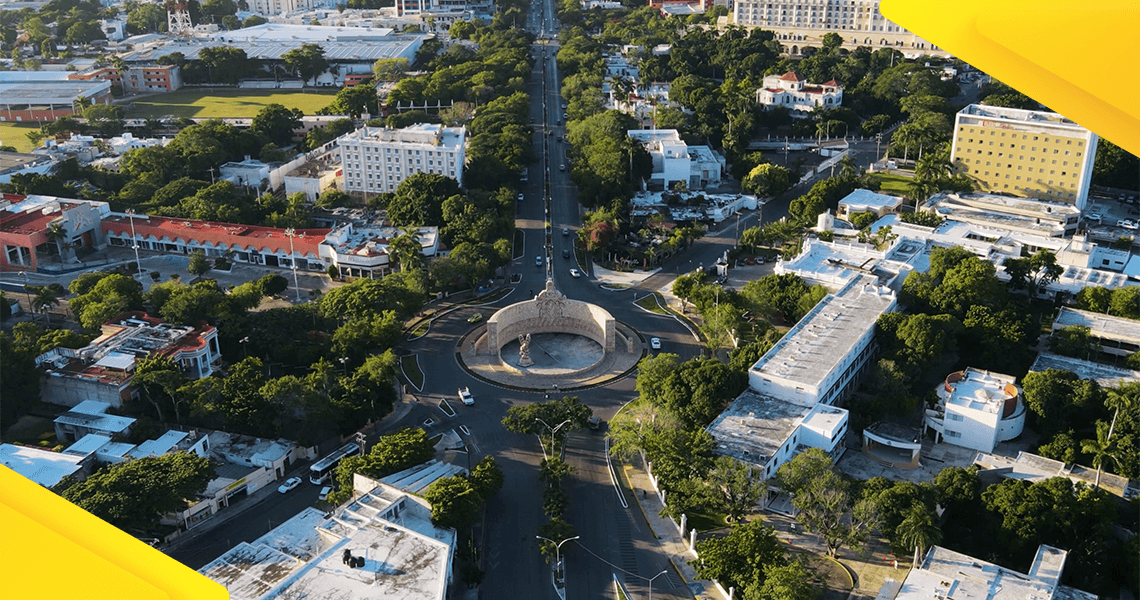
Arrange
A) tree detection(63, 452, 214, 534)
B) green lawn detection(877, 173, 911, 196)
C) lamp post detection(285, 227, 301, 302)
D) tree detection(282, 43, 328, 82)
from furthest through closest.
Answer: tree detection(282, 43, 328, 82)
green lawn detection(877, 173, 911, 196)
lamp post detection(285, 227, 301, 302)
tree detection(63, 452, 214, 534)

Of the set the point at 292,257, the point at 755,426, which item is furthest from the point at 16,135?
the point at 755,426

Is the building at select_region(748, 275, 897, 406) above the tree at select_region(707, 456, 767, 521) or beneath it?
above

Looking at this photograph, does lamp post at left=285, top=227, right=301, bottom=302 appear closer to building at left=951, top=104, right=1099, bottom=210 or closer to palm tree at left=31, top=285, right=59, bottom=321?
palm tree at left=31, top=285, right=59, bottom=321

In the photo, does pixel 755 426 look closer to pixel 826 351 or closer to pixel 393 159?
pixel 826 351

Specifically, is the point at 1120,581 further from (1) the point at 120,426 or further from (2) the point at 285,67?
(2) the point at 285,67

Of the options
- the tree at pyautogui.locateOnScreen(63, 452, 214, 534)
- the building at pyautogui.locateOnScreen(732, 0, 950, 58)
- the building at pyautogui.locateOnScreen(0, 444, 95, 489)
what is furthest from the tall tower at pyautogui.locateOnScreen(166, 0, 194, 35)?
the tree at pyautogui.locateOnScreen(63, 452, 214, 534)

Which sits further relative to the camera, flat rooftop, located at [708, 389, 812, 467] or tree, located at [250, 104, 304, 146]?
tree, located at [250, 104, 304, 146]

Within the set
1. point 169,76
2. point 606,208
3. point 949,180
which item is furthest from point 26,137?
point 949,180
